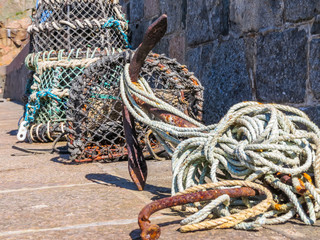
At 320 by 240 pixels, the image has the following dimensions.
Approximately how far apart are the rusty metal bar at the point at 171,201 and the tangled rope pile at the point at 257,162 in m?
0.03

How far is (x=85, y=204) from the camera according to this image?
1573 mm

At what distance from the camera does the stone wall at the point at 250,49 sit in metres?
2.13

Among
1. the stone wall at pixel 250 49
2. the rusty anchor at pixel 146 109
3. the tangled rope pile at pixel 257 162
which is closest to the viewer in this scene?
the tangled rope pile at pixel 257 162

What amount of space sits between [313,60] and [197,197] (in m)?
1.20

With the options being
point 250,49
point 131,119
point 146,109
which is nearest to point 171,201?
point 146,109

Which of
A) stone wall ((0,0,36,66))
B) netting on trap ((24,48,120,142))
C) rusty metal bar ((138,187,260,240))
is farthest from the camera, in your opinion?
stone wall ((0,0,36,66))

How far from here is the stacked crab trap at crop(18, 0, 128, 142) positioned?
10.8 feet

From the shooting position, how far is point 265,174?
4.37ft

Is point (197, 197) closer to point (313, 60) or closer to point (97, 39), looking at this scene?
point (313, 60)

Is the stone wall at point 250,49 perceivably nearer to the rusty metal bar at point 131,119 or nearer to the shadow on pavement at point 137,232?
the rusty metal bar at point 131,119

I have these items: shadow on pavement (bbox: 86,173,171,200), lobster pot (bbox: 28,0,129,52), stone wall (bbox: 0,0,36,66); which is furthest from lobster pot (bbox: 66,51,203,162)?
stone wall (bbox: 0,0,36,66)

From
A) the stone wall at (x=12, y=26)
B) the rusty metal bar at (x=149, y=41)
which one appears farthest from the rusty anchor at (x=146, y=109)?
the stone wall at (x=12, y=26)

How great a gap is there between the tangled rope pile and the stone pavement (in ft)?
0.16

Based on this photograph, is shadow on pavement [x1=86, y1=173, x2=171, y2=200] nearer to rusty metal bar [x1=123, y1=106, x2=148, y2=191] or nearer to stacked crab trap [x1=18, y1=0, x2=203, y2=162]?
rusty metal bar [x1=123, y1=106, x2=148, y2=191]
